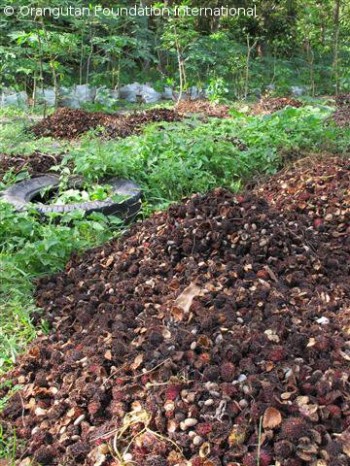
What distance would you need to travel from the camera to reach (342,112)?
911cm

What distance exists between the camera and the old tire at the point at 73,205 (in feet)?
15.4

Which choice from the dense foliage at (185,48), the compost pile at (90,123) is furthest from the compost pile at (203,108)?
the compost pile at (90,123)

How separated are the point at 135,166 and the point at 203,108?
14.9ft

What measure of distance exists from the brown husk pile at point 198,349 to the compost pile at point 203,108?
543cm

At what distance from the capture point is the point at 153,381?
8.27 ft

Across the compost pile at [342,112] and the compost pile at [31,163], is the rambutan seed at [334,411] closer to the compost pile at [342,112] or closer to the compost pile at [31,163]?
the compost pile at [31,163]

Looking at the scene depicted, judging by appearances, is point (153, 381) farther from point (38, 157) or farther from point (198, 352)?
point (38, 157)

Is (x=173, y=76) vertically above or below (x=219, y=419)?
below

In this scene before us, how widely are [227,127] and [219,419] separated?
471cm

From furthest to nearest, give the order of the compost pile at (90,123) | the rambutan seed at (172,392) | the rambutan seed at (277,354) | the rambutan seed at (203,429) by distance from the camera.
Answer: the compost pile at (90,123) → the rambutan seed at (277,354) → the rambutan seed at (172,392) → the rambutan seed at (203,429)

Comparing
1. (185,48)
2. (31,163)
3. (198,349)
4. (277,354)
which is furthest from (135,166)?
(185,48)

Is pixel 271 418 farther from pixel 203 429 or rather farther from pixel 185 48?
pixel 185 48

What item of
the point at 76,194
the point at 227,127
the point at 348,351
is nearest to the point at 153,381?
the point at 348,351

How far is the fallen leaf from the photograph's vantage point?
2195 mm
